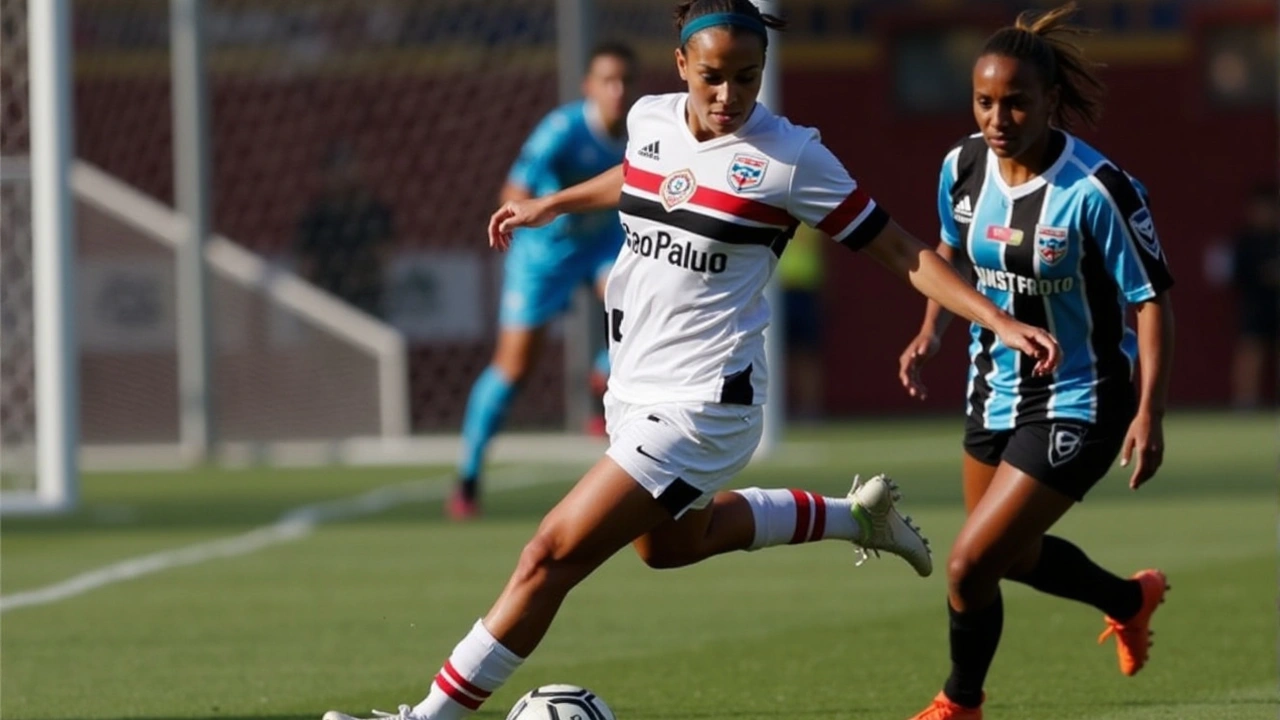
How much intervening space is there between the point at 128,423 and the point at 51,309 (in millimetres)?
6375

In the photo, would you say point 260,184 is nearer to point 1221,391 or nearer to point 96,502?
point 96,502

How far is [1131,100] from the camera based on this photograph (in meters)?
25.6

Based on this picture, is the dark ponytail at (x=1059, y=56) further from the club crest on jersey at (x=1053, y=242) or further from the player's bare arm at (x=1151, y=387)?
the player's bare arm at (x=1151, y=387)

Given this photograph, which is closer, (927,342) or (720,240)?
(720,240)

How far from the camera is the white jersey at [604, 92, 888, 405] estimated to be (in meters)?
5.94

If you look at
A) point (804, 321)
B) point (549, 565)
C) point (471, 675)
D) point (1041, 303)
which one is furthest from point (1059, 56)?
point (804, 321)

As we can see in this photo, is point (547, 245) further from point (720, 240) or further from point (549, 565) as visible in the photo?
point (549, 565)

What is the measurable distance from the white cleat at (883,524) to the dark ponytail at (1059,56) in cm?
121

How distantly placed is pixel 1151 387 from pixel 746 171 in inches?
52.2

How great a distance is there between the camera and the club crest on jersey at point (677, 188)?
5.99 m

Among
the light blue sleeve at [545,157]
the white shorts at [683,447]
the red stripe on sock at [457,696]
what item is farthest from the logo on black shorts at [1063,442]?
the light blue sleeve at [545,157]

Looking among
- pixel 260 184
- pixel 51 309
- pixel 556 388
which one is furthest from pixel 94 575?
pixel 260 184

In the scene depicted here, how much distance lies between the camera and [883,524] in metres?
6.93

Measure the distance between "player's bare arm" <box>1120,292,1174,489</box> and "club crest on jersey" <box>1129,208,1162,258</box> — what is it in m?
0.13
